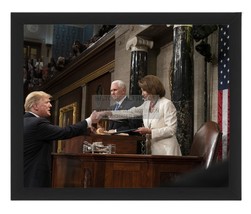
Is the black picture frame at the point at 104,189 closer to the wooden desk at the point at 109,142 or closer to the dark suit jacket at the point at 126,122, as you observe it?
the wooden desk at the point at 109,142

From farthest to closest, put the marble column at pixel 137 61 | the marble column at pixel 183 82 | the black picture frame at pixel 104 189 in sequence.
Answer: the marble column at pixel 183 82 → the marble column at pixel 137 61 → the black picture frame at pixel 104 189

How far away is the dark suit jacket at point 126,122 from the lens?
3.35 metres

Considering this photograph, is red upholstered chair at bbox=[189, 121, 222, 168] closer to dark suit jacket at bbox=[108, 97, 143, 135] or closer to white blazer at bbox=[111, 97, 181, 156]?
white blazer at bbox=[111, 97, 181, 156]

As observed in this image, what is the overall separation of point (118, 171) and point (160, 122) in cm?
45

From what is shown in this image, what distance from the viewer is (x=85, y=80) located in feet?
11.2

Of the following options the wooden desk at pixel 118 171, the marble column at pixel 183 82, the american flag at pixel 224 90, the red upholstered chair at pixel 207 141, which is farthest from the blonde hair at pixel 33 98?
the american flag at pixel 224 90

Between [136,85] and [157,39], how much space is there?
38 cm

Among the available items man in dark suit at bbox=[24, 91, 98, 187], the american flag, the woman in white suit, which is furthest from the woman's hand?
the american flag

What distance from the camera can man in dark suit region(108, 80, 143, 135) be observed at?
11.0 feet

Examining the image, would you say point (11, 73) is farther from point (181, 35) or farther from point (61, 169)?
point (181, 35)

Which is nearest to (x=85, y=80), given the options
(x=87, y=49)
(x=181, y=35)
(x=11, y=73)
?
(x=87, y=49)

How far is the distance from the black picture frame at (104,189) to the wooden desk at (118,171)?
0.16 ft

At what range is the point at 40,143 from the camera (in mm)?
3371

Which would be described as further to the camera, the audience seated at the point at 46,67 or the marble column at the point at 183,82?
the marble column at the point at 183,82
